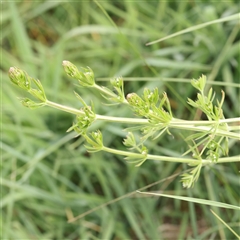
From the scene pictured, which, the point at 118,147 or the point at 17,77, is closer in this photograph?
the point at 17,77

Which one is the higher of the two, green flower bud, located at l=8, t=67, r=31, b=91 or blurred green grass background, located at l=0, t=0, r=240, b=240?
green flower bud, located at l=8, t=67, r=31, b=91

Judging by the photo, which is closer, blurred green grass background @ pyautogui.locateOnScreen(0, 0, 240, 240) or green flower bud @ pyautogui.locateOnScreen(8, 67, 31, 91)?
green flower bud @ pyautogui.locateOnScreen(8, 67, 31, 91)

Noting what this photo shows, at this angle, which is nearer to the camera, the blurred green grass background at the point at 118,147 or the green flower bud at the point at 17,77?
the green flower bud at the point at 17,77

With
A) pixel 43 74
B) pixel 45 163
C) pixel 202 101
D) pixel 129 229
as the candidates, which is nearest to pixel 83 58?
pixel 43 74

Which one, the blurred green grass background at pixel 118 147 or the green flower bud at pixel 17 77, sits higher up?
the green flower bud at pixel 17 77

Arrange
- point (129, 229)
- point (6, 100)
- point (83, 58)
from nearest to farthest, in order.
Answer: point (129, 229), point (6, 100), point (83, 58)

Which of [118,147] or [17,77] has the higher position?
[17,77]

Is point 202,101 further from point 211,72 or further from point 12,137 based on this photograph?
point 12,137

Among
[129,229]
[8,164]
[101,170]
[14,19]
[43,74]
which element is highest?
[14,19]
